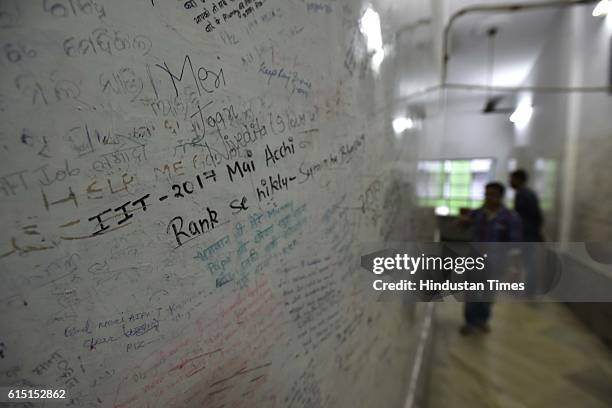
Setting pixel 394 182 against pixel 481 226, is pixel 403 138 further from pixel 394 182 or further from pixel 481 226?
pixel 481 226

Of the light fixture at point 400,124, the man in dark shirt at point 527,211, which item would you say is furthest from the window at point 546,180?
the light fixture at point 400,124

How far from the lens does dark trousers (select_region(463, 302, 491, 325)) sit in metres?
3.23

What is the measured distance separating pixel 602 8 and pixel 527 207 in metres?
2.00

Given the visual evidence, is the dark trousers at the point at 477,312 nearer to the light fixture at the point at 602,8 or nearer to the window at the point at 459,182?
Answer: the window at the point at 459,182

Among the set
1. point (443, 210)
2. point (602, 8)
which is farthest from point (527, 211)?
point (602, 8)

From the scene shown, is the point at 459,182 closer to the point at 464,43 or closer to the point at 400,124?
the point at 464,43

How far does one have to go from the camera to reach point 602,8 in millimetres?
2832

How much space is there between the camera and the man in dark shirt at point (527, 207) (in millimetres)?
3496

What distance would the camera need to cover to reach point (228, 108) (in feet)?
2.00

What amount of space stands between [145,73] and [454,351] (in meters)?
3.47

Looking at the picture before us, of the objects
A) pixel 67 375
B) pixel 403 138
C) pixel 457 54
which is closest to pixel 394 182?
pixel 403 138

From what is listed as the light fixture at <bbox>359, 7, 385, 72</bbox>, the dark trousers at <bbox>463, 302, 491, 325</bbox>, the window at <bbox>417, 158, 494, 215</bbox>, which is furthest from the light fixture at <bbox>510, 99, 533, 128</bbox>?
the light fixture at <bbox>359, 7, 385, 72</bbox>

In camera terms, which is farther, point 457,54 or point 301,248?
point 457,54

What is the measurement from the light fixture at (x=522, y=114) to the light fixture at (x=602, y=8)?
6.42ft
